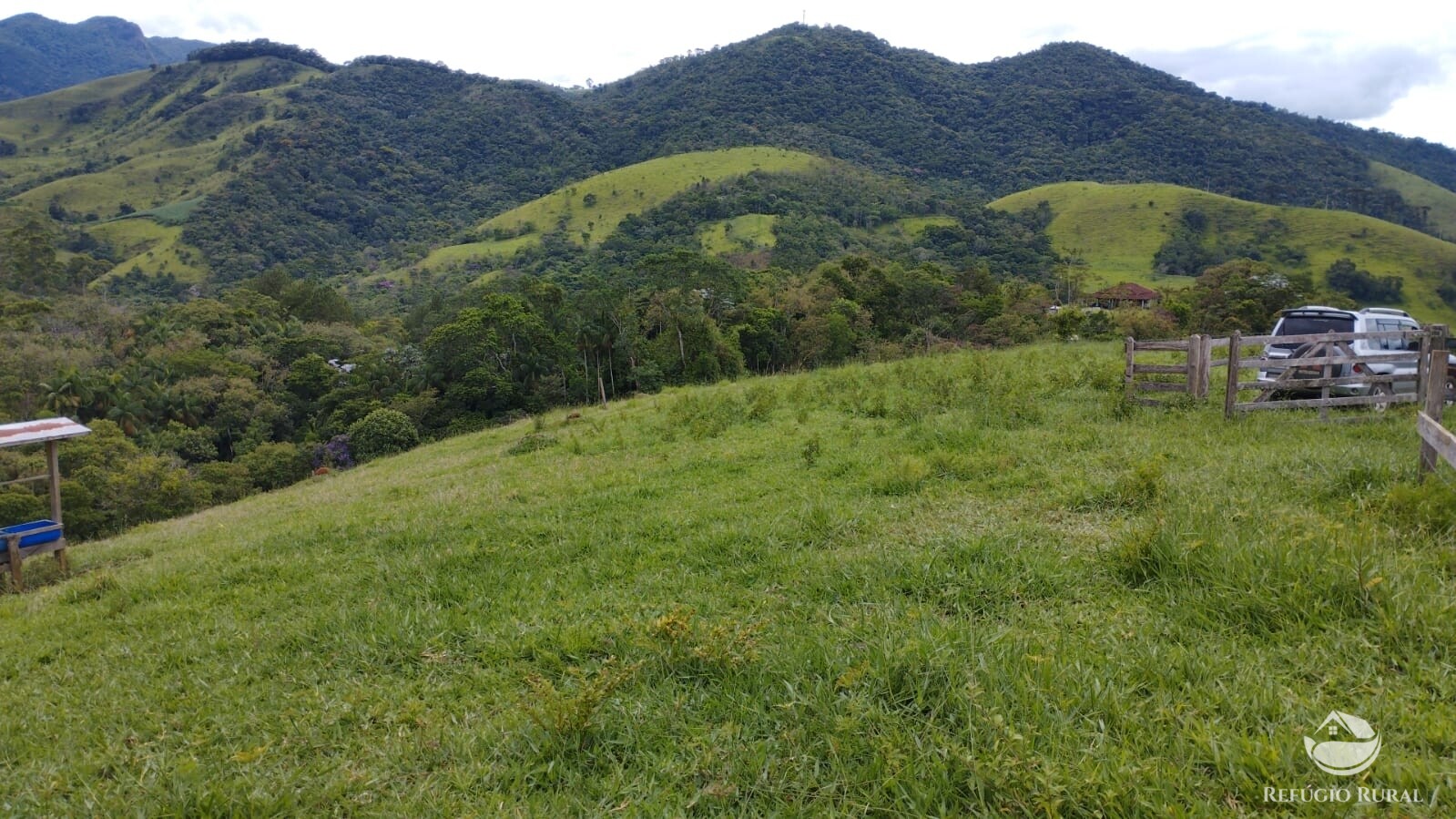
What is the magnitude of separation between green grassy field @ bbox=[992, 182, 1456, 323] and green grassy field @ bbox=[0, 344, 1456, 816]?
3787 inches

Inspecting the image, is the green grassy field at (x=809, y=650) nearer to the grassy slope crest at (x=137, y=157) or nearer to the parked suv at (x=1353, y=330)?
the parked suv at (x=1353, y=330)

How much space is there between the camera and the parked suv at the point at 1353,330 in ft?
35.9

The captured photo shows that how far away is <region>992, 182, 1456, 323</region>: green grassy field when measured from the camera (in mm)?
81188

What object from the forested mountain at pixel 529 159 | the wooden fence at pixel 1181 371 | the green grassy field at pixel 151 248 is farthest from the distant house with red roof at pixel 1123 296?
the green grassy field at pixel 151 248

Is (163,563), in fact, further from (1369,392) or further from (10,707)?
(1369,392)

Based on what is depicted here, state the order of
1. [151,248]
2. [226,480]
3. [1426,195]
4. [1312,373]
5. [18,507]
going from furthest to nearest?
[1426,195]
[151,248]
[226,480]
[18,507]
[1312,373]

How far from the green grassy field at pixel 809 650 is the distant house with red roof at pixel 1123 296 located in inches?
2889

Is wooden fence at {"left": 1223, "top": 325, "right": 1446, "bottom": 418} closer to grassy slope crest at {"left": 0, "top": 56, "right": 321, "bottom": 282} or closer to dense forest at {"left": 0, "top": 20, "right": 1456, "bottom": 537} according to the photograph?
dense forest at {"left": 0, "top": 20, "right": 1456, "bottom": 537}

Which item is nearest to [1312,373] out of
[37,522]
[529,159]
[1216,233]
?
[37,522]

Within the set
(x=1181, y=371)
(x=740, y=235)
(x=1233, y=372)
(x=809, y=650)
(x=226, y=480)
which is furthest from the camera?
(x=740, y=235)

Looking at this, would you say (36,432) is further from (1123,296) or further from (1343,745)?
(1123,296)

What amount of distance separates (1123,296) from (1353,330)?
7096 centimetres

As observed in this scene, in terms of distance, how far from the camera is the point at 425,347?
54500 mm

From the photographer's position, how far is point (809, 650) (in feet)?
13.8
